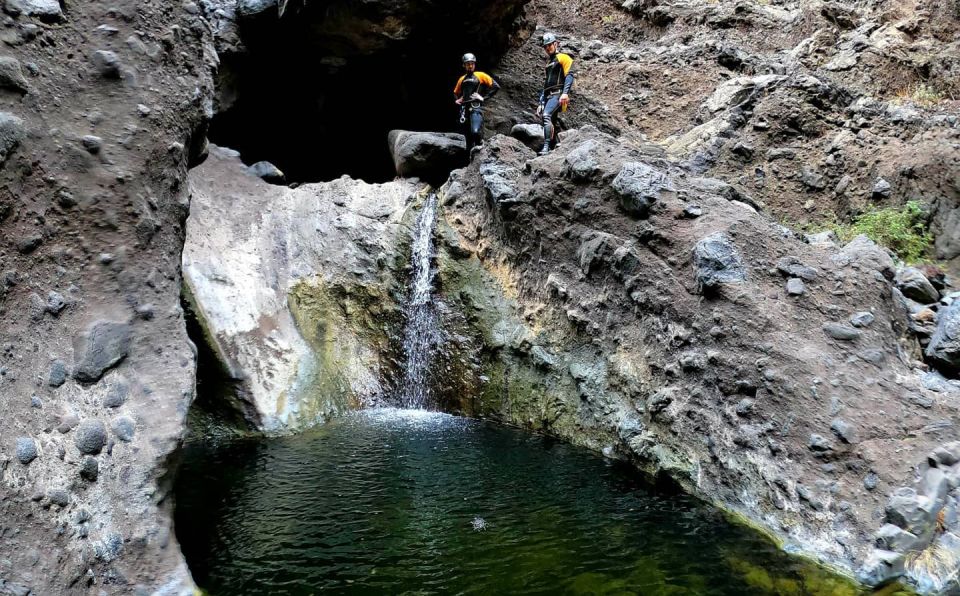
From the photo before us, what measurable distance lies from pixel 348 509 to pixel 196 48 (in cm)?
506

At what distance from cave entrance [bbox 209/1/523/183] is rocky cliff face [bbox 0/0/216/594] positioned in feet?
23.6

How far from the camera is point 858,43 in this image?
45.5 feet

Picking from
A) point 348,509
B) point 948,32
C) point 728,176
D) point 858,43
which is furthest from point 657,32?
point 348,509

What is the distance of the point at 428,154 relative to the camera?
1231 cm

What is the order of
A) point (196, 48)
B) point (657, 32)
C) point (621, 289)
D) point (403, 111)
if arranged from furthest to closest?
point (657, 32) < point (403, 111) < point (621, 289) < point (196, 48)

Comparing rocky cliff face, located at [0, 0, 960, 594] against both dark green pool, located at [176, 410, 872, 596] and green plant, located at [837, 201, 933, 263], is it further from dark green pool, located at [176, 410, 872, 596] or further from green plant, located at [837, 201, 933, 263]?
dark green pool, located at [176, 410, 872, 596]

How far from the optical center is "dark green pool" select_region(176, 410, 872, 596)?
16.6 ft

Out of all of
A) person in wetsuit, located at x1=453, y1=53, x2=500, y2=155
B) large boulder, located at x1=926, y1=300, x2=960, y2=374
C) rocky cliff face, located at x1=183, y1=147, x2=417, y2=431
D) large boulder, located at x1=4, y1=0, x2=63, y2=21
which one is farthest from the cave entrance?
large boulder, located at x1=926, y1=300, x2=960, y2=374

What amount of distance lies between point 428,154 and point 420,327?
3728mm

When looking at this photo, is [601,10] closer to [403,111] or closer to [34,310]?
[403,111]

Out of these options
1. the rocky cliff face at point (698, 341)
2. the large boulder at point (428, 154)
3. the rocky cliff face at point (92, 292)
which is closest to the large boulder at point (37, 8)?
the rocky cliff face at point (92, 292)

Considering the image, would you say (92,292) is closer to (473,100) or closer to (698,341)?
(698,341)

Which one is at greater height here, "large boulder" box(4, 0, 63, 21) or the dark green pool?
"large boulder" box(4, 0, 63, 21)

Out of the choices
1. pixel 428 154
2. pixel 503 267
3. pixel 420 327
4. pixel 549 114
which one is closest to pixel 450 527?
pixel 420 327
